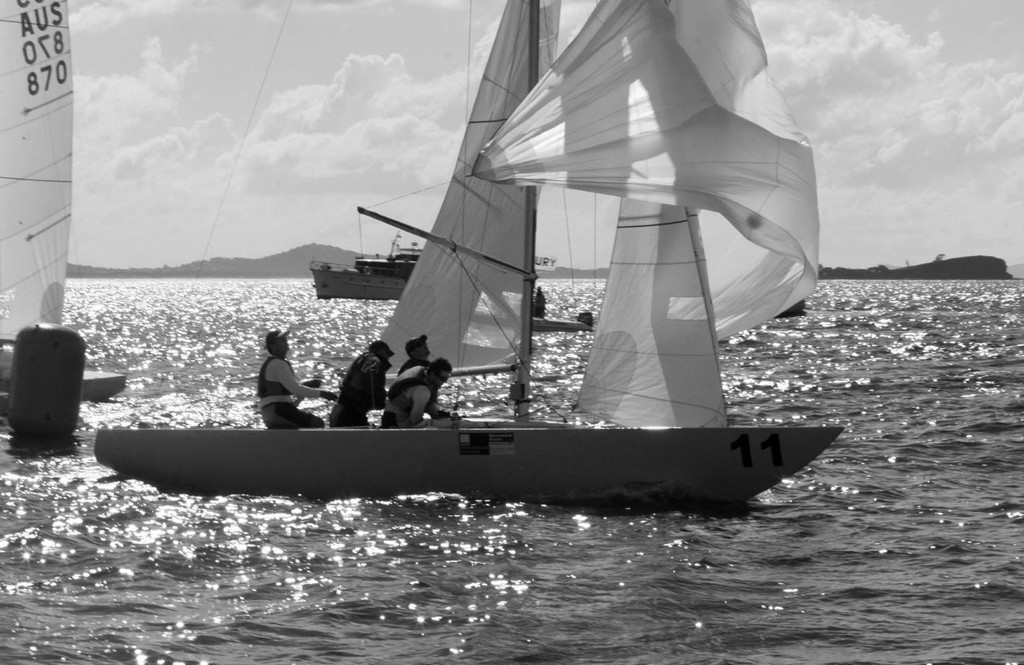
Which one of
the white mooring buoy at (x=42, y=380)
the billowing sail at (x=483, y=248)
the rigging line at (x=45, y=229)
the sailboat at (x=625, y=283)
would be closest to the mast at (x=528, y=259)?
the sailboat at (x=625, y=283)

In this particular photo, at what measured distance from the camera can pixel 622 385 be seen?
12312mm

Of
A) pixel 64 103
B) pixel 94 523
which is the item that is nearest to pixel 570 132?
pixel 94 523

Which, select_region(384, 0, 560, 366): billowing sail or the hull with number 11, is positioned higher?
select_region(384, 0, 560, 366): billowing sail

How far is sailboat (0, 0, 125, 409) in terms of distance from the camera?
688 inches

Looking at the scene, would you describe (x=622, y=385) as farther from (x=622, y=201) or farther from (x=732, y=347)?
(x=732, y=347)

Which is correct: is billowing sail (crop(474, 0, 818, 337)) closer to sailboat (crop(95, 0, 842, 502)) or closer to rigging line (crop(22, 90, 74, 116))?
sailboat (crop(95, 0, 842, 502))

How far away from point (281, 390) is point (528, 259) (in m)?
2.50

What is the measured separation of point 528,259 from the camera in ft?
41.7

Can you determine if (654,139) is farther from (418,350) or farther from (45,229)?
(45,229)

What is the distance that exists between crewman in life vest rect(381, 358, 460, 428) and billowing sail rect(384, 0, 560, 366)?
4.10ft

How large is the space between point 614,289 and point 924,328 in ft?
107

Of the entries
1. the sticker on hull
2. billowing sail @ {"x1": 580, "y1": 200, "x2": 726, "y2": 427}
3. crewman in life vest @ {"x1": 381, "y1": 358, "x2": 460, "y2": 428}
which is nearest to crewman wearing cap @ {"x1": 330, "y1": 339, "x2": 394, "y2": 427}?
crewman in life vest @ {"x1": 381, "y1": 358, "x2": 460, "y2": 428}

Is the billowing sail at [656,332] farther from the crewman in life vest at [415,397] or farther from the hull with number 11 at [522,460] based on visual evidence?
the crewman in life vest at [415,397]

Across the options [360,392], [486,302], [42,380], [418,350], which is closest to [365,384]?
[360,392]
